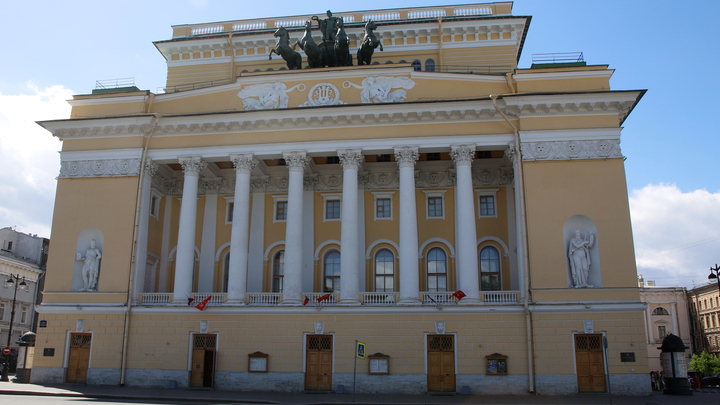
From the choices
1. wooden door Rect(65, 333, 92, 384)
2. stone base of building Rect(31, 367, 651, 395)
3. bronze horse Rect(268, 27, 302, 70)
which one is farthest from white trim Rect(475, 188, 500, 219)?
wooden door Rect(65, 333, 92, 384)

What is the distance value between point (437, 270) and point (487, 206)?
3668 mm

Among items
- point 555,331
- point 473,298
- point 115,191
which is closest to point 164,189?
point 115,191

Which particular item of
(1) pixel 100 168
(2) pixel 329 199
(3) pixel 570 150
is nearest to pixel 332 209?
(2) pixel 329 199

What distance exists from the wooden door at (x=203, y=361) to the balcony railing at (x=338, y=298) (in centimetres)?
142

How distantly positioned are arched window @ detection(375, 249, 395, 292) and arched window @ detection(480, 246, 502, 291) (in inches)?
154

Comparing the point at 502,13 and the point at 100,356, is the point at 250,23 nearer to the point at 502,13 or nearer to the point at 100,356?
the point at 502,13

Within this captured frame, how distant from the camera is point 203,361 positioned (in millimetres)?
23000

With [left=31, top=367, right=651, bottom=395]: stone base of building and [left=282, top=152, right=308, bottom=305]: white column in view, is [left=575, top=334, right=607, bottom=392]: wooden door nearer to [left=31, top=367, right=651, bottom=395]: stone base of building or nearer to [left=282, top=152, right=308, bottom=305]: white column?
[left=31, top=367, right=651, bottom=395]: stone base of building

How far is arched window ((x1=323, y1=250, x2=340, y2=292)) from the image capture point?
26.5 meters

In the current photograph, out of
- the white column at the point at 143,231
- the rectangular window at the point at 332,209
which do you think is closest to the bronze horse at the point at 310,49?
the rectangular window at the point at 332,209

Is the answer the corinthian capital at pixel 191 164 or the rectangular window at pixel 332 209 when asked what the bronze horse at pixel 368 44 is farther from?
the corinthian capital at pixel 191 164

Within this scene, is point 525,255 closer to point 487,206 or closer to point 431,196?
point 487,206

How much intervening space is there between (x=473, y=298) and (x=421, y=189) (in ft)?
21.4

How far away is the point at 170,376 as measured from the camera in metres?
22.8
